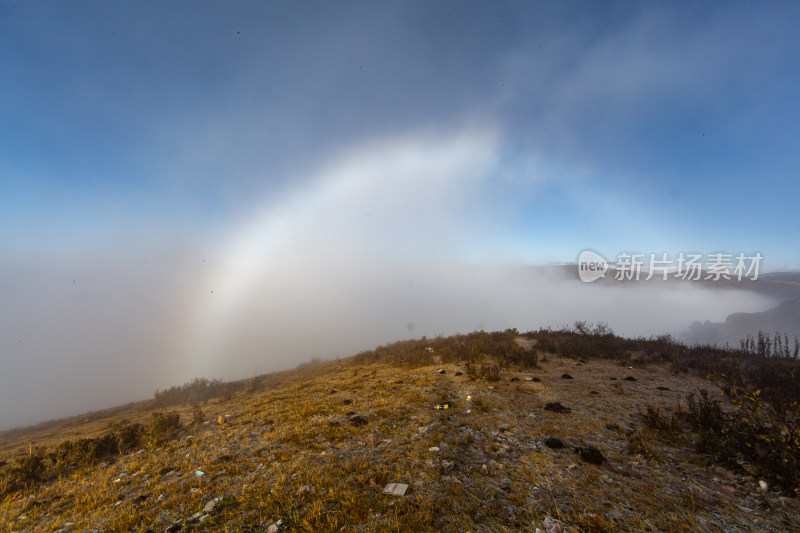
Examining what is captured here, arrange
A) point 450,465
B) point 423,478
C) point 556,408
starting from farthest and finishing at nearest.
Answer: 1. point 556,408
2. point 450,465
3. point 423,478

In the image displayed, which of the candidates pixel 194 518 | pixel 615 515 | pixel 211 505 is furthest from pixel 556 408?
pixel 194 518

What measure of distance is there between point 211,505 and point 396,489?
2807 mm

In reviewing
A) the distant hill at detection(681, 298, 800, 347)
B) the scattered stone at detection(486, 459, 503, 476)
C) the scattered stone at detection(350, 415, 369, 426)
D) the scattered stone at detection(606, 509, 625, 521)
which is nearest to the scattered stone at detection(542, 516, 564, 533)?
the scattered stone at detection(606, 509, 625, 521)

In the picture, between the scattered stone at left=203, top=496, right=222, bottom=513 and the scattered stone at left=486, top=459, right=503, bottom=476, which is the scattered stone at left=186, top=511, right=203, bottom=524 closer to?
the scattered stone at left=203, top=496, right=222, bottom=513

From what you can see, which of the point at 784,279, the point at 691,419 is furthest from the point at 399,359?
the point at 784,279

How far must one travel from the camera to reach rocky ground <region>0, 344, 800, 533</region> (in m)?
3.63

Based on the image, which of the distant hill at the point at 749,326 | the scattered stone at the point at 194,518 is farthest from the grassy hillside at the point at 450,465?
the distant hill at the point at 749,326

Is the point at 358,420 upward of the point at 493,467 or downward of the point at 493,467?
downward

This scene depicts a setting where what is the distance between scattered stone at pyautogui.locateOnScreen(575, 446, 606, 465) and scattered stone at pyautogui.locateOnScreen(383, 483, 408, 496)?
3.33 metres

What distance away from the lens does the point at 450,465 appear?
4.97 meters

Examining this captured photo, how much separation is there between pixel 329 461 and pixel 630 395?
9003 mm

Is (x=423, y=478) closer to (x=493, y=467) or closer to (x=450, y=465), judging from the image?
(x=450, y=465)

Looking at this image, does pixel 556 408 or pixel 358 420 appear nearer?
pixel 358 420

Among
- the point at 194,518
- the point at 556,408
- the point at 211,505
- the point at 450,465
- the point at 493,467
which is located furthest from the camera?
the point at 556,408
